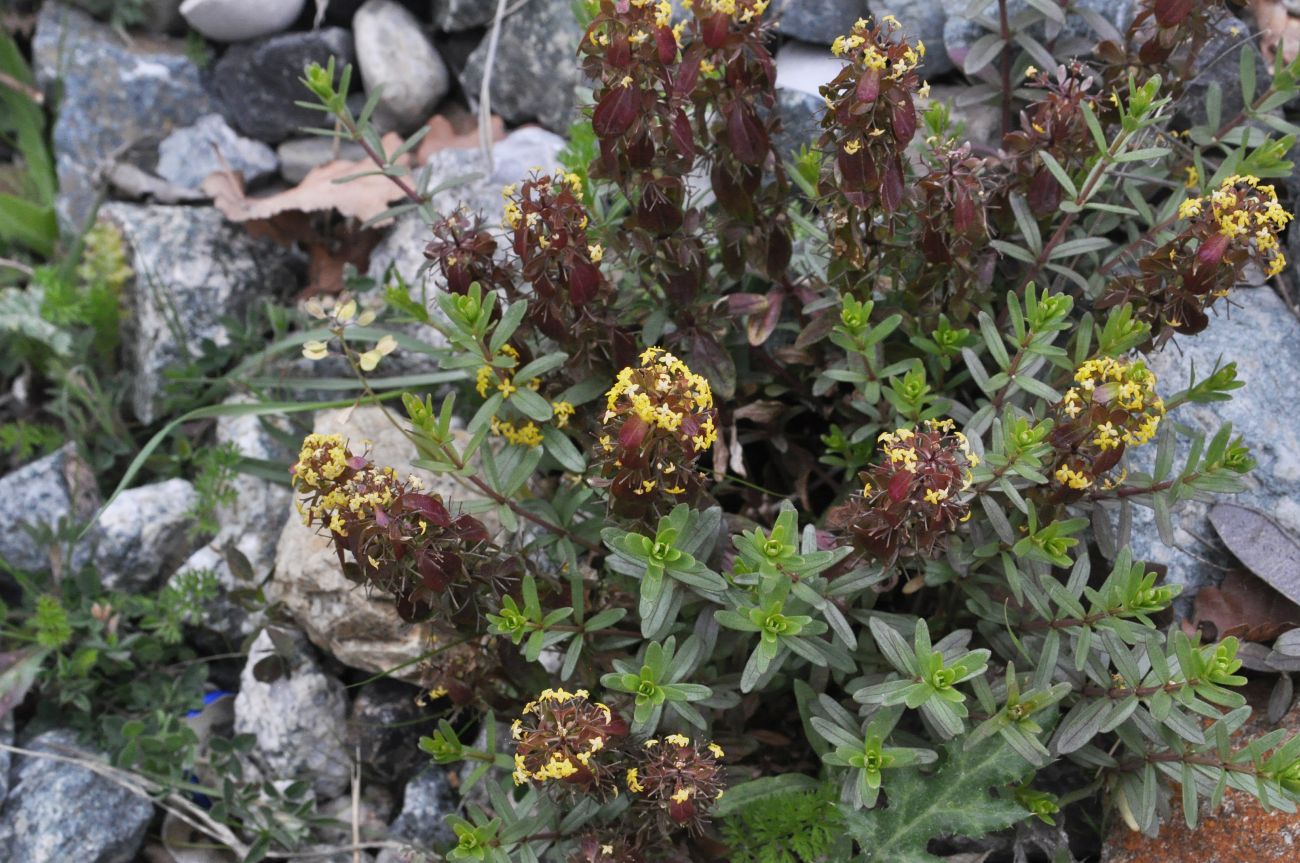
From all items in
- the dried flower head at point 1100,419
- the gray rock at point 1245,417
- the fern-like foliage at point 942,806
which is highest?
the dried flower head at point 1100,419

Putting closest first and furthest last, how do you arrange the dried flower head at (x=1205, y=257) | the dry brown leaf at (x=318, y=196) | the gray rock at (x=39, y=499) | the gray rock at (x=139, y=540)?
the dried flower head at (x=1205, y=257) → the gray rock at (x=139, y=540) → the gray rock at (x=39, y=499) → the dry brown leaf at (x=318, y=196)

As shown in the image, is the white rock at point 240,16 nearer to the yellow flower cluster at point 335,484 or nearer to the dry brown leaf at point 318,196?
the dry brown leaf at point 318,196

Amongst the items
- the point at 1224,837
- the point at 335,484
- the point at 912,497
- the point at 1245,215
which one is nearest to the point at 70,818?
the point at 335,484

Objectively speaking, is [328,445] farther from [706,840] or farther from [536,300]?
[706,840]

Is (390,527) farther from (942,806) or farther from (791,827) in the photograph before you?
(942,806)

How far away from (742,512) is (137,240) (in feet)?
9.23

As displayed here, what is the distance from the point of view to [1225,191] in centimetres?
279

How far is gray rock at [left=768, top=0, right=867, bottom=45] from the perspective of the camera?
4.31 m

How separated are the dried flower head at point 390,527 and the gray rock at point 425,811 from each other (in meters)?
0.98

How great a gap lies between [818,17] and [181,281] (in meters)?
2.68

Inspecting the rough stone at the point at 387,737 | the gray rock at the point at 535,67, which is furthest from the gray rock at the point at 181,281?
the rough stone at the point at 387,737

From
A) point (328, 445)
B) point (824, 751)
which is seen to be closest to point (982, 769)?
point (824, 751)

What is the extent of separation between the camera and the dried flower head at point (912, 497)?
2508 mm

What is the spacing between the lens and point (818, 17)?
4320 mm
